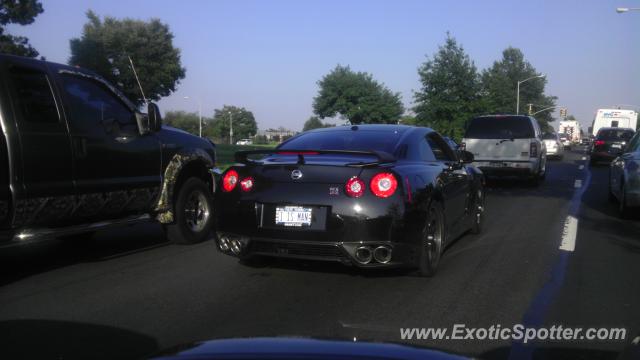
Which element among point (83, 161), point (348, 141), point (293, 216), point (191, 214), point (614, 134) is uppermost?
point (614, 134)

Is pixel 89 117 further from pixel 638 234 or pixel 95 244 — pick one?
pixel 638 234

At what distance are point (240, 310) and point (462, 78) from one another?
2920cm

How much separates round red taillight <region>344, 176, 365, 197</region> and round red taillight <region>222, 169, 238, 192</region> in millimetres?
1068

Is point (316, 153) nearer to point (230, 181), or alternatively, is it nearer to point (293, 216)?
point (293, 216)

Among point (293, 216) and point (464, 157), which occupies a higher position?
point (464, 157)

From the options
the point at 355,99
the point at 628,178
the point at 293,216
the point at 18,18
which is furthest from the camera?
the point at 355,99

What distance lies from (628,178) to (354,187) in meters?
6.36

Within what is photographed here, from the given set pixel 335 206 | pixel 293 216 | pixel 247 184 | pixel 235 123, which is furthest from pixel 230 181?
pixel 235 123

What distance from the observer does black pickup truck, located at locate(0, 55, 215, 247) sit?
5.35 metres

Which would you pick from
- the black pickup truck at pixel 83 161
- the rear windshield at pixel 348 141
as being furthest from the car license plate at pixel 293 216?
the black pickup truck at pixel 83 161

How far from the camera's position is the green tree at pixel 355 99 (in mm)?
71000

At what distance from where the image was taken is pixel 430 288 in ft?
18.2

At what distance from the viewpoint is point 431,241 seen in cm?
593

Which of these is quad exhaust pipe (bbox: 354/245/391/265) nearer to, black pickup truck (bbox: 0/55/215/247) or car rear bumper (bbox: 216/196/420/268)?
car rear bumper (bbox: 216/196/420/268)
